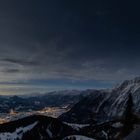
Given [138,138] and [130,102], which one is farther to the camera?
[130,102]

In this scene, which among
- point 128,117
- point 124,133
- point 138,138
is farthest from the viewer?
point 128,117

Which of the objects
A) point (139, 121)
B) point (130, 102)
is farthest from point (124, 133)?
Result: point (130, 102)

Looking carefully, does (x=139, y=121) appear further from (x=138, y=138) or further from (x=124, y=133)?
(x=138, y=138)

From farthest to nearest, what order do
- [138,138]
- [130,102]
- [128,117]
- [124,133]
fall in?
1. [130,102]
2. [128,117]
3. [124,133]
4. [138,138]

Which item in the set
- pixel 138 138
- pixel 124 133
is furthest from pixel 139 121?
pixel 138 138

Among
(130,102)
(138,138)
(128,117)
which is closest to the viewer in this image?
(138,138)

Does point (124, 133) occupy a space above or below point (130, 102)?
below

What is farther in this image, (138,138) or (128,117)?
(128,117)

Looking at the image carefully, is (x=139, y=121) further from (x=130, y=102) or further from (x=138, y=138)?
(x=138, y=138)

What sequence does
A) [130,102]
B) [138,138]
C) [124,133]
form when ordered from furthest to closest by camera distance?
[130,102]
[124,133]
[138,138]
